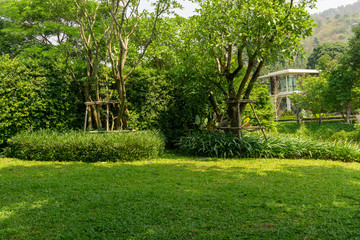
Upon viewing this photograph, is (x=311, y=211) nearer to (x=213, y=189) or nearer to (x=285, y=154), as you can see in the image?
(x=213, y=189)

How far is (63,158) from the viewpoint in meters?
7.62

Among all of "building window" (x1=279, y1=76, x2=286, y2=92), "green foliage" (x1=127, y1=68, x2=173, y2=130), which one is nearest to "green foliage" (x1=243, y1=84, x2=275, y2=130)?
"green foliage" (x1=127, y1=68, x2=173, y2=130)

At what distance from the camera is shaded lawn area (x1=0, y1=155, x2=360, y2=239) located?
10.6 ft

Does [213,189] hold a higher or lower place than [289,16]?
lower

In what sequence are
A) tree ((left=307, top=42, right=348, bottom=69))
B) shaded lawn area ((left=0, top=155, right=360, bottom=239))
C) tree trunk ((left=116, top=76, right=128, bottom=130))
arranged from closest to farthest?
shaded lawn area ((left=0, top=155, right=360, bottom=239))
tree trunk ((left=116, top=76, right=128, bottom=130))
tree ((left=307, top=42, right=348, bottom=69))

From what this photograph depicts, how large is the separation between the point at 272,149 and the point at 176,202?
218 inches

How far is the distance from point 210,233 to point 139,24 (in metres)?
12.5

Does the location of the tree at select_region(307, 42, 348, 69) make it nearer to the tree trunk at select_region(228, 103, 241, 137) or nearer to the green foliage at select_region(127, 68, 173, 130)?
the tree trunk at select_region(228, 103, 241, 137)

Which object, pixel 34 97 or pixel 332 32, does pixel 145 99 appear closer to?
pixel 34 97

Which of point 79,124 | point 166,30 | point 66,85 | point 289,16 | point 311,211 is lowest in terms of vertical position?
point 311,211

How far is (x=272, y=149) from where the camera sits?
8883mm

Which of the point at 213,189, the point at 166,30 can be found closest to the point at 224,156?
the point at 213,189

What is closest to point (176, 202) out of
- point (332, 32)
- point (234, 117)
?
point (234, 117)

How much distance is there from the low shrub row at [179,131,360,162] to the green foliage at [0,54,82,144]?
14.6 ft
